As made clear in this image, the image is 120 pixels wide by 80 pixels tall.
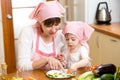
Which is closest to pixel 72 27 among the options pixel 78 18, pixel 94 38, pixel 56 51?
pixel 56 51

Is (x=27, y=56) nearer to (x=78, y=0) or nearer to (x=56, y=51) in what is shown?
(x=56, y=51)

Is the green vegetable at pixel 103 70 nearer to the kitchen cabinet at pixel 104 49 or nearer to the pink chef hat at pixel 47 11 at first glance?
the pink chef hat at pixel 47 11

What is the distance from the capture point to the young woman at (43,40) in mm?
1800

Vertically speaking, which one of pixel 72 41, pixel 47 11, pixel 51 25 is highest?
pixel 47 11

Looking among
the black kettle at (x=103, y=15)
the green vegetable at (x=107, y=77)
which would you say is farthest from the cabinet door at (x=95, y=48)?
the green vegetable at (x=107, y=77)

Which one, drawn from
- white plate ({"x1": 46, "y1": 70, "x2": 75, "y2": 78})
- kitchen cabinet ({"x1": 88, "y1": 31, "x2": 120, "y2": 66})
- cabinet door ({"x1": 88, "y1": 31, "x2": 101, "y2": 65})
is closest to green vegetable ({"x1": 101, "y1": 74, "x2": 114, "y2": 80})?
white plate ({"x1": 46, "y1": 70, "x2": 75, "y2": 78})

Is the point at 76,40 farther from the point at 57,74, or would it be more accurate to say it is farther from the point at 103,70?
the point at 103,70

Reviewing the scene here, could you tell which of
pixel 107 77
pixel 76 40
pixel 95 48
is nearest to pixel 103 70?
pixel 107 77

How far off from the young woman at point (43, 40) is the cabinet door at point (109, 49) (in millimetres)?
821

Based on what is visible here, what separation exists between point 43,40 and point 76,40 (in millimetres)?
268

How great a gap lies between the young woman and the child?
0.33 feet

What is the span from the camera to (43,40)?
1994 millimetres

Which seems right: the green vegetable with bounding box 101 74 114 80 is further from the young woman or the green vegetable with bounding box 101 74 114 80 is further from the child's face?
the child's face

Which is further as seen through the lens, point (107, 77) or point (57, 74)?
point (57, 74)
